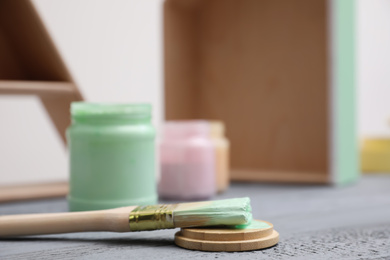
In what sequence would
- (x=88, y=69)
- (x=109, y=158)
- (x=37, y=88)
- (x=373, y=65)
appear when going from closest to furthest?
(x=109, y=158)
(x=37, y=88)
(x=88, y=69)
(x=373, y=65)

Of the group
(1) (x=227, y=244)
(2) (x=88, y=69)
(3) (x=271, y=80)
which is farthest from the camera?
(2) (x=88, y=69)

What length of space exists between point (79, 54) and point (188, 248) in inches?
38.1

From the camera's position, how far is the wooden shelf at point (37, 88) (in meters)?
0.86

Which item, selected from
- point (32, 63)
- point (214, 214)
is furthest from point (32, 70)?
point (214, 214)

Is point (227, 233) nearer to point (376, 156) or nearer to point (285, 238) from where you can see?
point (285, 238)

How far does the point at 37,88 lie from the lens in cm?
88

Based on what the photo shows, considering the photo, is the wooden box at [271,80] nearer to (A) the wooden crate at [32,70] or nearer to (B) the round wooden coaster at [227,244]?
(A) the wooden crate at [32,70]

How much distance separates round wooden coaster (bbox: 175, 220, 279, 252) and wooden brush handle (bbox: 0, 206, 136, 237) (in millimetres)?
75

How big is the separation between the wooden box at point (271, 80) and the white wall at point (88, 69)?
10 centimetres


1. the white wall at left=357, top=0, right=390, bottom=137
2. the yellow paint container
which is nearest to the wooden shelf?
the yellow paint container

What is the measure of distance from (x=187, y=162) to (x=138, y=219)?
376mm

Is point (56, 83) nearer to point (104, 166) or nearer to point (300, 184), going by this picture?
point (104, 166)

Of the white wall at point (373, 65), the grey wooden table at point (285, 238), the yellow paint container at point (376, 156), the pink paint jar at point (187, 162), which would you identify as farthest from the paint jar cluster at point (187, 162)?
the white wall at point (373, 65)

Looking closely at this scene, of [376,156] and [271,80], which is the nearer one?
[271,80]
